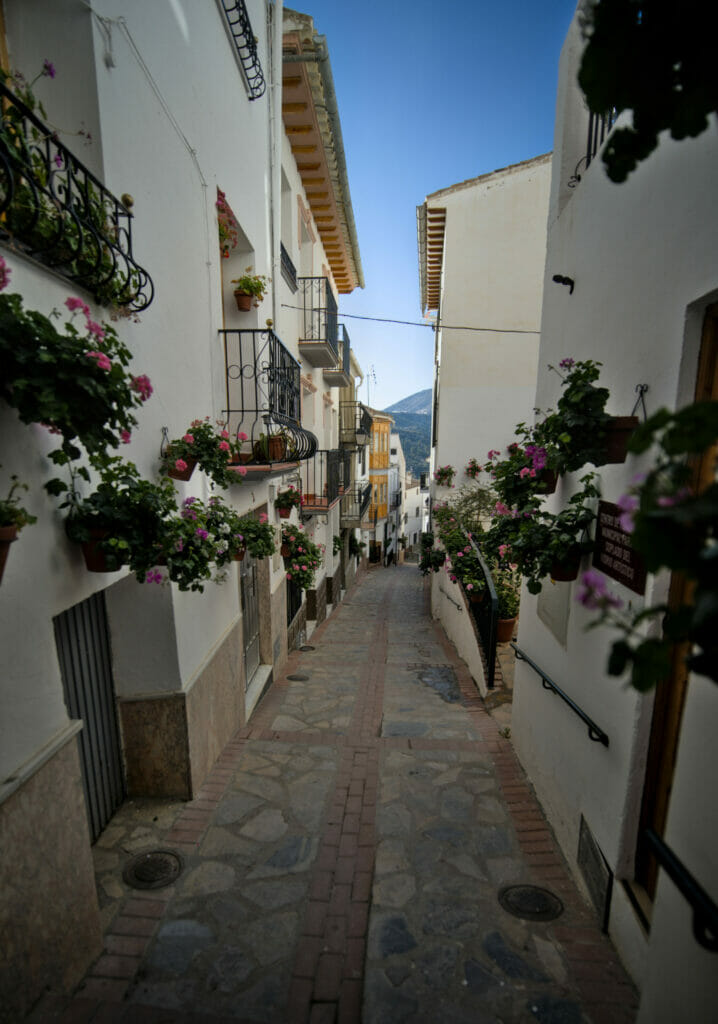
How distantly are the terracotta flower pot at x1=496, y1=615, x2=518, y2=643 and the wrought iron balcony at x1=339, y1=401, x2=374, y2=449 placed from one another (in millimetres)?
11211

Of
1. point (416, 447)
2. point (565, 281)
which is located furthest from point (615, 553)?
point (416, 447)

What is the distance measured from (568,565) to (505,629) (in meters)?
4.73

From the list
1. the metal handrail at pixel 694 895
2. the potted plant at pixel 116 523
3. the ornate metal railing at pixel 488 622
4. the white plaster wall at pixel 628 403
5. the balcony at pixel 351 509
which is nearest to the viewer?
the metal handrail at pixel 694 895

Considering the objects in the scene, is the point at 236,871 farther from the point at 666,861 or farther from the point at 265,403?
the point at 265,403

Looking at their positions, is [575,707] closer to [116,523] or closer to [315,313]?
[116,523]

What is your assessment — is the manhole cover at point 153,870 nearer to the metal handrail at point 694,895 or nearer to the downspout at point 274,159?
the metal handrail at point 694,895

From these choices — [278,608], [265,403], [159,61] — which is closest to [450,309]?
[265,403]

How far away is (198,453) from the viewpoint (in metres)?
3.88

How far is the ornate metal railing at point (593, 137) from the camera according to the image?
3703 mm

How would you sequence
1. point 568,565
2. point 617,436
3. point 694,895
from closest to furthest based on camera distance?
point 694,895 → point 617,436 → point 568,565

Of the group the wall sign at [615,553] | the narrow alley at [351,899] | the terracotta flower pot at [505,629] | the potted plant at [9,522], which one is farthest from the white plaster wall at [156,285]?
the terracotta flower pot at [505,629]

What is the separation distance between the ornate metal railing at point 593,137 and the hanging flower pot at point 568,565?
313 cm

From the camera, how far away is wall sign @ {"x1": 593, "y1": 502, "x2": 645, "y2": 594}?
111 inches

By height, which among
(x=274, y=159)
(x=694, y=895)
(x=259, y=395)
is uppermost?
(x=274, y=159)
